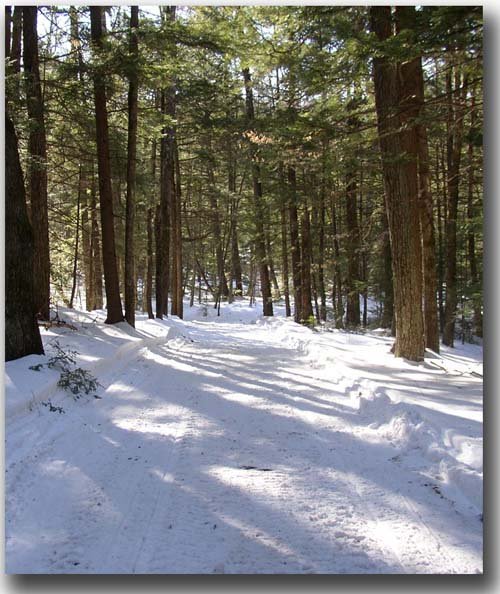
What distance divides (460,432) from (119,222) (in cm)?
1799

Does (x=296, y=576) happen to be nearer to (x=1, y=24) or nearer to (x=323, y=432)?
(x=323, y=432)

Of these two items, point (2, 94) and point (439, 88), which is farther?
point (439, 88)

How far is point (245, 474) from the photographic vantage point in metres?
4.15

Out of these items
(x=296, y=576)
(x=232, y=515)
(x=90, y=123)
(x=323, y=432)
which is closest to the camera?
(x=296, y=576)

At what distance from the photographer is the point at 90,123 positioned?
13.6 meters

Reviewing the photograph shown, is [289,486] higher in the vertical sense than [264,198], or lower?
lower

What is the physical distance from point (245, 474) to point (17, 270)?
4497 mm

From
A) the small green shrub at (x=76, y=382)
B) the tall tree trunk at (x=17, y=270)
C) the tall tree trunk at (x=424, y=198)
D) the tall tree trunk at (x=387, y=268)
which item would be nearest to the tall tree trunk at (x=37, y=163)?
the tall tree trunk at (x=17, y=270)

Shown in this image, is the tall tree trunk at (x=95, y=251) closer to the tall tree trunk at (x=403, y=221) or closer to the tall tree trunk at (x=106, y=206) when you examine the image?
the tall tree trunk at (x=106, y=206)

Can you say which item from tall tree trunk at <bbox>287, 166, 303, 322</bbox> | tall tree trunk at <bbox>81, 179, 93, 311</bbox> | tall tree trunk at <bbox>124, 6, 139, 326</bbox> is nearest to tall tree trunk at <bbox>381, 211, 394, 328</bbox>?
tall tree trunk at <bbox>287, 166, 303, 322</bbox>

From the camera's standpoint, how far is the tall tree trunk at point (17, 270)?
6691 mm

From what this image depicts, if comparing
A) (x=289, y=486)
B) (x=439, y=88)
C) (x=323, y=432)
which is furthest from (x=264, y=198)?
(x=289, y=486)

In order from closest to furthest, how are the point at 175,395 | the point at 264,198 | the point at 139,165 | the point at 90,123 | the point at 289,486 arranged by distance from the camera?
the point at 289,486 → the point at 175,395 → the point at 90,123 → the point at 139,165 → the point at 264,198

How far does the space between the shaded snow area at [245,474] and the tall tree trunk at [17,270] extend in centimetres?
43
